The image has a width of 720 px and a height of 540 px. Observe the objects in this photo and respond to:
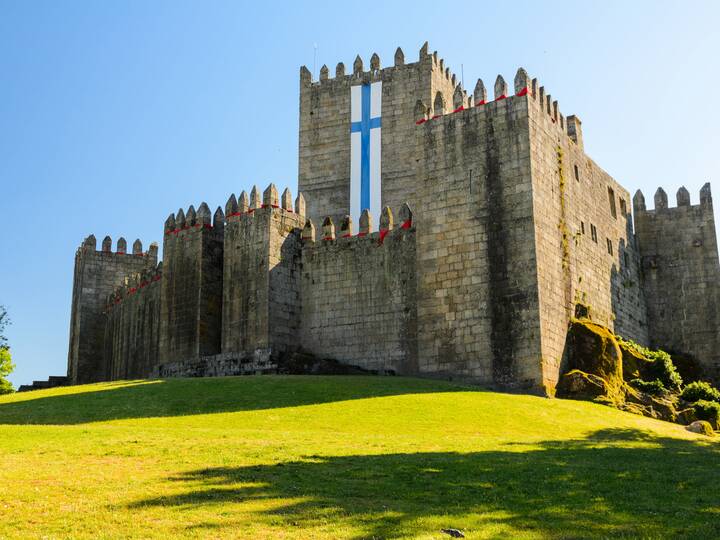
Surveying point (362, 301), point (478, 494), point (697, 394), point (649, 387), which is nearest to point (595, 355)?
point (649, 387)

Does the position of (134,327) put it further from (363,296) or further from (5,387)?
(363,296)

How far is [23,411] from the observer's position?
25250mm

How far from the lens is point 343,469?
622 inches

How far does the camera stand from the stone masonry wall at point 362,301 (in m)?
32.9

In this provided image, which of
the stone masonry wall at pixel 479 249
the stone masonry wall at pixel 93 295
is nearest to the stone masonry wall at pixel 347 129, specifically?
the stone masonry wall at pixel 93 295

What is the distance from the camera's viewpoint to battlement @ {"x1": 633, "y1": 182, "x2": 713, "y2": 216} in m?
42.8

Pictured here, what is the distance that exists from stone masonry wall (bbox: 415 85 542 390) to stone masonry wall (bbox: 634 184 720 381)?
14.5 meters

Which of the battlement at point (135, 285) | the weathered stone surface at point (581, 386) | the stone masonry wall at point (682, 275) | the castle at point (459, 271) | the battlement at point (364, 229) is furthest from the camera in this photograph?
the battlement at point (135, 285)

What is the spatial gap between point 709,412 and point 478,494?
58.2ft

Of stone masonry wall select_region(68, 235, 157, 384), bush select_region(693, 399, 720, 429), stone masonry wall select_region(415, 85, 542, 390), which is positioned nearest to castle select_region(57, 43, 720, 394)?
stone masonry wall select_region(415, 85, 542, 390)

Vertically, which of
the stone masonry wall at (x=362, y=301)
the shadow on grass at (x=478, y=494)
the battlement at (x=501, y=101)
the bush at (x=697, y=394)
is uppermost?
the battlement at (x=501, y=101)

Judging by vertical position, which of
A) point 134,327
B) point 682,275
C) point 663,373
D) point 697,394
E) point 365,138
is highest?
point 365,138

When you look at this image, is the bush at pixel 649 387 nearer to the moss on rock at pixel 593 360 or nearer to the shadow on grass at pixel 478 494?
the moss on rock at pixel 593 360

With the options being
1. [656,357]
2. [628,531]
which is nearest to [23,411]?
[628,531]
